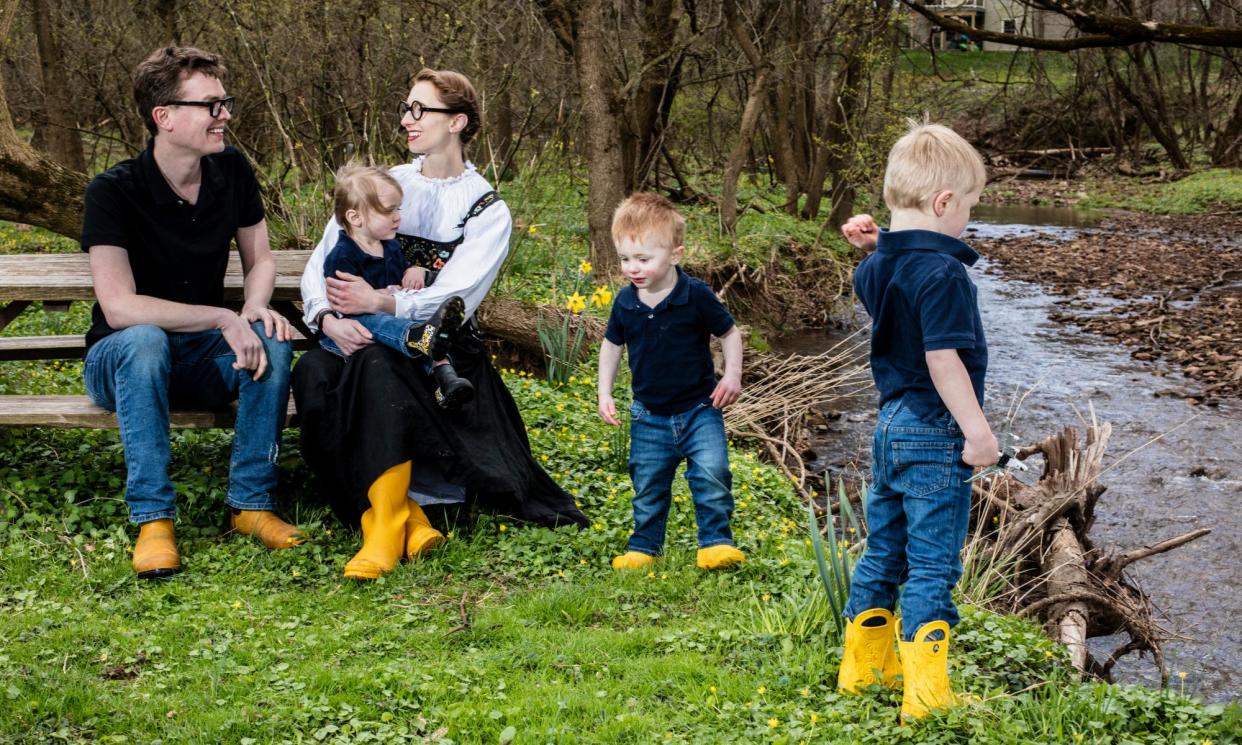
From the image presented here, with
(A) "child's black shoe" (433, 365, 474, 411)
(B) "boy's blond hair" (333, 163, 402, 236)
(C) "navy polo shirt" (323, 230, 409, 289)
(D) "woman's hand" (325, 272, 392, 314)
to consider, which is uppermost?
(B) "boy's blond hair" (333, 163, 402, 236)

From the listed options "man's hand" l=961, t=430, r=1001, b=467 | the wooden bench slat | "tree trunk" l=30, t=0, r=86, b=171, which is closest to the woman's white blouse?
the wooden bench slat

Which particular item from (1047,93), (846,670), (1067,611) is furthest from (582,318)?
(1047,93)

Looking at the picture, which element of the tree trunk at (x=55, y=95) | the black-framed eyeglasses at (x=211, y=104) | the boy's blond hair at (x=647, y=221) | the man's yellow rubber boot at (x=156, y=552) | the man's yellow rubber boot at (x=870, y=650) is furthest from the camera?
the tree trunk at (x=55, y=95)

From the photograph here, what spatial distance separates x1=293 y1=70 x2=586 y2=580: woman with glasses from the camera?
4578 mm

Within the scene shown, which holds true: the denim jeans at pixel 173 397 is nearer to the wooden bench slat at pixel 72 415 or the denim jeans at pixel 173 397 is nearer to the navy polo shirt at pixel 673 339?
the wooden bench slat at pixel 72 415

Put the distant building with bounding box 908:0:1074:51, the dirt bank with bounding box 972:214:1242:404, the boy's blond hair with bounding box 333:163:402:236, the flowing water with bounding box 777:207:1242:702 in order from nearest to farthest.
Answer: the boy's blond hair with bounding box 333:163:402:236 → the flowing water with bounding box 777:207:1242:702 → the dirt bank with bounding box 972:214:1242:404 → the distant building with bounding box 908:0:1074:51

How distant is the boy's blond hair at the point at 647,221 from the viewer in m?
4.16

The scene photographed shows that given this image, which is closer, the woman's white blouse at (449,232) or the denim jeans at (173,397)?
Answer: the denim jeans at (173,397)

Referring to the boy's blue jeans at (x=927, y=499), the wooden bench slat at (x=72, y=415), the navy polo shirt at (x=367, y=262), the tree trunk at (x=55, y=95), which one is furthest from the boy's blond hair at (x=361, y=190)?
the tree trunk at (x=55, y=95)

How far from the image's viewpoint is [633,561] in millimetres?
4578

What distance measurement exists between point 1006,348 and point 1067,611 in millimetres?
6555

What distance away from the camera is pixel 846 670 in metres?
3.44

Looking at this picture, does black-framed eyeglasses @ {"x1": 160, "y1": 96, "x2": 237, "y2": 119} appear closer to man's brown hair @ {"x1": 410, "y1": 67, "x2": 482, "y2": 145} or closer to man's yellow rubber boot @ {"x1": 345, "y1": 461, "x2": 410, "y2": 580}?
man's brown hair @ {"x1": 410, "y1": 67, "x2": 482, "y2": 145}

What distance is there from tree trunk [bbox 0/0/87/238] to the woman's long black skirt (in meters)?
2.58
